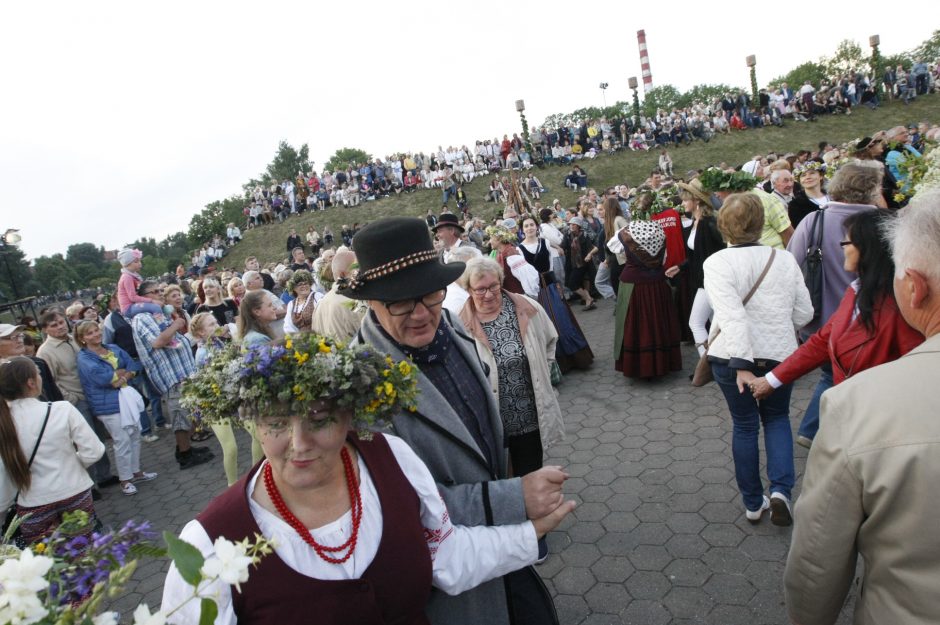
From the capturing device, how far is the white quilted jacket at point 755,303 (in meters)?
3.24

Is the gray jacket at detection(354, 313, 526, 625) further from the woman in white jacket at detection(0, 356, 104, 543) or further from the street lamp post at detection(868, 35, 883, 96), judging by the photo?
the street lamp post at detection(868, 35, 883, 96)

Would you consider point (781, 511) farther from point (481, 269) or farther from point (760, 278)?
point (481, 269)

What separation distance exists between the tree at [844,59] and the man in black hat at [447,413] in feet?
231

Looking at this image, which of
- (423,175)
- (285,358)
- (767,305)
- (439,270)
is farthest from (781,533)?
(423,175)

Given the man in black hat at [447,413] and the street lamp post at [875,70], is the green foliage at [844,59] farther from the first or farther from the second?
the man in black hat at [447,413]

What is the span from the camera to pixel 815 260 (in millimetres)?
4094

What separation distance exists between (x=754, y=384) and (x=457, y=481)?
183cm

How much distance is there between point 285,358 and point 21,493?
12.0ft

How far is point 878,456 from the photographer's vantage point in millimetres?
1376

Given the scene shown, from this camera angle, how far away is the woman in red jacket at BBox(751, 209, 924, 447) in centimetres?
244

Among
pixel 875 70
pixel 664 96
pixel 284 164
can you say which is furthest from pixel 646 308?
pixel 664 96

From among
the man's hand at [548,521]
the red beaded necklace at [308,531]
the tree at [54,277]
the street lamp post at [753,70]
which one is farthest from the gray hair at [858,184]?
the tree at [54,277]

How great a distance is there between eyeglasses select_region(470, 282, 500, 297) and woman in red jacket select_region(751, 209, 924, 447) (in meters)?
1.73

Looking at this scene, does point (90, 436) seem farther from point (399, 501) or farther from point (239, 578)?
point (239, 578)
